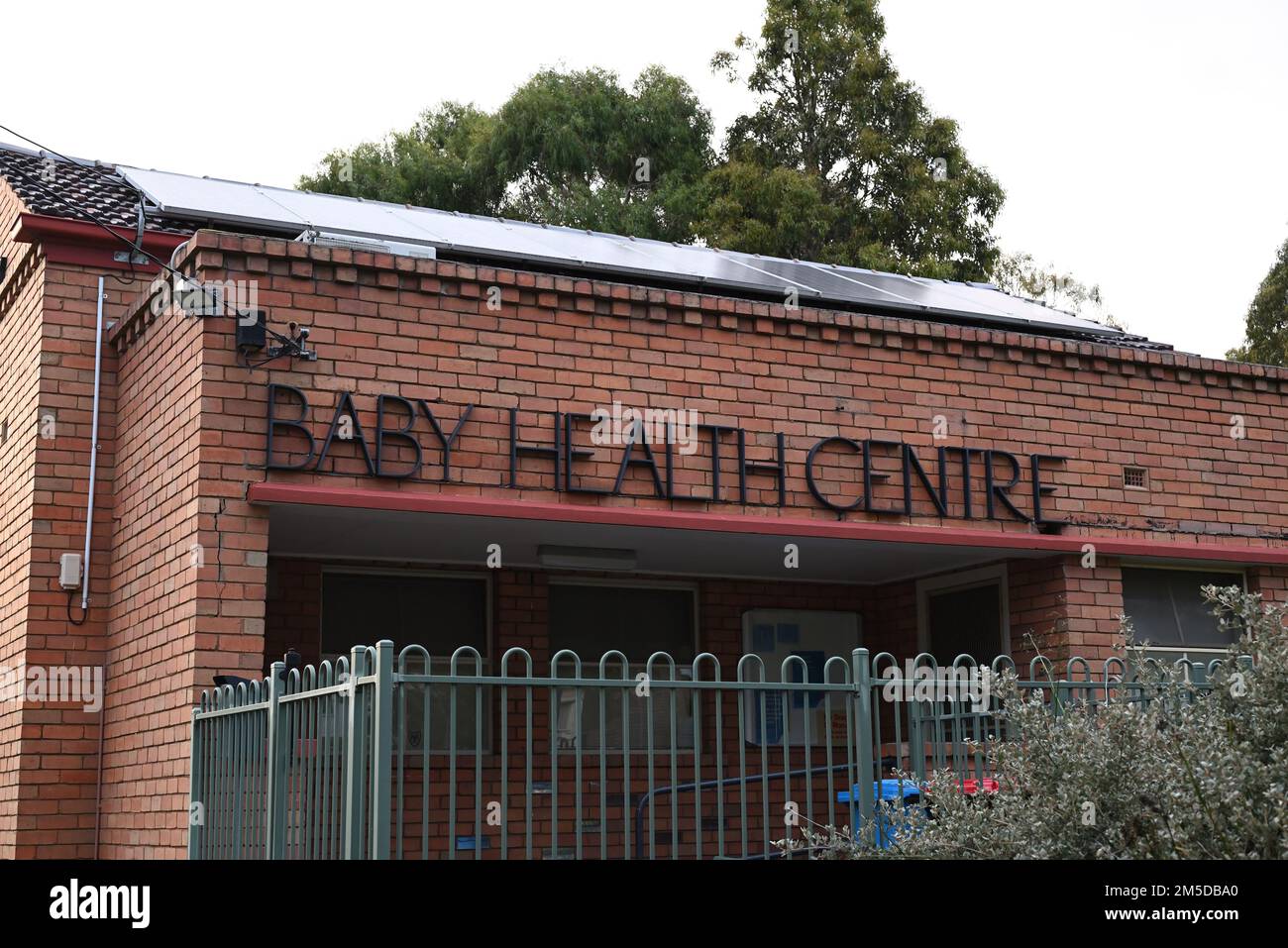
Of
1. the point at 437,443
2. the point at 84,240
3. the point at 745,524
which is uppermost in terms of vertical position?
the point at 84,240

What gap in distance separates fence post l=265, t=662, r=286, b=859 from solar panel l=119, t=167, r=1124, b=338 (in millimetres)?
4766

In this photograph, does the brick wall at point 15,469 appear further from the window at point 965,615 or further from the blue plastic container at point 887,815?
the window at point 965,615

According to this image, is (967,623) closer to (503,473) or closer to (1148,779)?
(503,473)

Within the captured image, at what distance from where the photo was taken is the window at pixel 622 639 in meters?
12.4

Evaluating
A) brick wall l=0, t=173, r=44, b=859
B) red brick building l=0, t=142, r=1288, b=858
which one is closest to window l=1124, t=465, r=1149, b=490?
red brick building l=0, t=142, r=1288, b=858

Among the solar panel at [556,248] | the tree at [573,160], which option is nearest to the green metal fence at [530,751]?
the solar panel at [556,248]

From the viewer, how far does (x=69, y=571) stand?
1012 cm

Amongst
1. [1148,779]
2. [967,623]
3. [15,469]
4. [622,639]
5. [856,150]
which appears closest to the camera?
[1148,779]

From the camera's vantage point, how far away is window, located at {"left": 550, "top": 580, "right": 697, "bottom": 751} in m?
12.4

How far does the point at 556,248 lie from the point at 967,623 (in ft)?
14.9

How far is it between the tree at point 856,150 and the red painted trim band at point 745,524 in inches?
659

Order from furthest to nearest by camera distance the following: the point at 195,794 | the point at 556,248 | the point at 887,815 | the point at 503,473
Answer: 1. the point at 556,248
2. the point at 503,473
3. the point at 195,794
4. the point at 887,815
